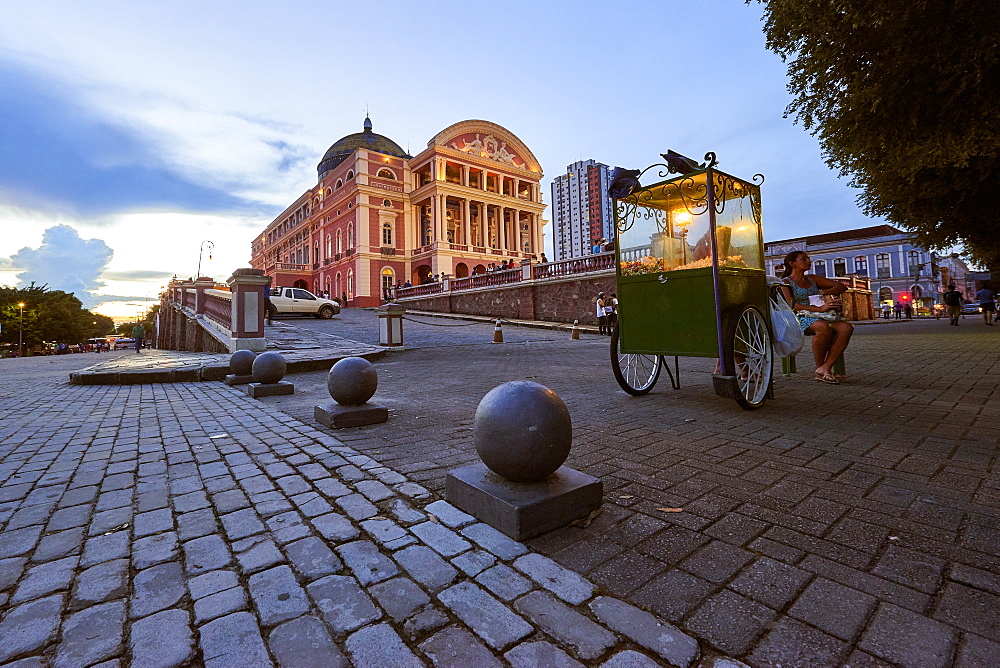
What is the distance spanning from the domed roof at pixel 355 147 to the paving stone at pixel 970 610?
167ft

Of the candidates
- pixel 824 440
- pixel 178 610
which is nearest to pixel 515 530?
pixel 178 610

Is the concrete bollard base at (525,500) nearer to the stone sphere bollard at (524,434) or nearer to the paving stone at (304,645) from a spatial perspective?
the stone sphere bollard at (524,434)

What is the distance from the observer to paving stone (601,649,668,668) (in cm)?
125

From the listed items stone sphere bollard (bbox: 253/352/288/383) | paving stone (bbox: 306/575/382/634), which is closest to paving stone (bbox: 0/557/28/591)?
paving stone (bbox: 306/575/382/634)

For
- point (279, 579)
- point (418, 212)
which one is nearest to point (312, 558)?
point (279, 579)

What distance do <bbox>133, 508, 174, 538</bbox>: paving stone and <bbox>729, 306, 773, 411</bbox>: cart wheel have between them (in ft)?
14.6

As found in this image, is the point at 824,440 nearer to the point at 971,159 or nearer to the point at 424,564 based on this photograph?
the point at 424,564

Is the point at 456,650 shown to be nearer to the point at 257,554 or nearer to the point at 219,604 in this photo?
the point at 219,604

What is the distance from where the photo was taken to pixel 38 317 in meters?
45.5

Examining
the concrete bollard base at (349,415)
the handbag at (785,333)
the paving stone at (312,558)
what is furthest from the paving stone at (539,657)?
the handbag at (785,333)

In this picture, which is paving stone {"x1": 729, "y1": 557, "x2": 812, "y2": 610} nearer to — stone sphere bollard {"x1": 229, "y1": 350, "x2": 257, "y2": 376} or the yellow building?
stone sphere bollard {"x1": 229, "y1": 350, "x2": 257, "y2": 376}

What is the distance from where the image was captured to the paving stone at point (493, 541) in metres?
1.90

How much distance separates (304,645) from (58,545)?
1.56 meters

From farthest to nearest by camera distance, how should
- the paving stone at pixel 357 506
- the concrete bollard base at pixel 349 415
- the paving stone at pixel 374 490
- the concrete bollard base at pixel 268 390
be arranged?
the concrete bollard base at pixel 268 390 < the concrete bollard base at pixel 349 415 < the paving stone at pixel 374 490 < the paving stone at pixel 357 506
